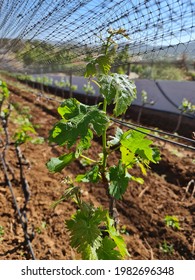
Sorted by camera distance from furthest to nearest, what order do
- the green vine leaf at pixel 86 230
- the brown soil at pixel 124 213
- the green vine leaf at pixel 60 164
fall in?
1. the brown soil at pixel 124 213
2. the green vine leaf at pixel 60 164
3. the green vine leaf at pixel 86 230

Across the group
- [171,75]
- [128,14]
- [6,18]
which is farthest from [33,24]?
[171,75]

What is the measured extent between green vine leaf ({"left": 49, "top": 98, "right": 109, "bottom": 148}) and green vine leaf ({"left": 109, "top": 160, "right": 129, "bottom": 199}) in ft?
0.92

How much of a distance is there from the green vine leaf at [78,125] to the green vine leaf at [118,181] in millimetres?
282

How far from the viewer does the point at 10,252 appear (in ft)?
8.52

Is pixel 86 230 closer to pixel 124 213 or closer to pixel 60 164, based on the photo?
pixel 60 164

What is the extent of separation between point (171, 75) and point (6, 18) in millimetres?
8631

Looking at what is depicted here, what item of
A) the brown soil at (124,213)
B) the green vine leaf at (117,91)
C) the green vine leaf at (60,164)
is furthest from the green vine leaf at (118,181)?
the brown soil at (124,213)

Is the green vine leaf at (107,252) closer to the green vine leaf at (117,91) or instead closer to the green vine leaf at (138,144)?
the green vine leaf at (138,144)

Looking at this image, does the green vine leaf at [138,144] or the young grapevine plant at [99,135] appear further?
the green vine leaf at [138,144]

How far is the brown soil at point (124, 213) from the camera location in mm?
2766

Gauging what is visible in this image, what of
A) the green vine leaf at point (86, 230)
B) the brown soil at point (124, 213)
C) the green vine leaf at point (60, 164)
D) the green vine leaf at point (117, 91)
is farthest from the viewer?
the brown soil at point (124, 213)

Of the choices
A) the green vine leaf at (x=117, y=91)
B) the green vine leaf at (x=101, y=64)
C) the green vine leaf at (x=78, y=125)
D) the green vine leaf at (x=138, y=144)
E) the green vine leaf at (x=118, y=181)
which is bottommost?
the green vine leaf at (x=118, y=181)

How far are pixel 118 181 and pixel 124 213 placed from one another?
1996 mm

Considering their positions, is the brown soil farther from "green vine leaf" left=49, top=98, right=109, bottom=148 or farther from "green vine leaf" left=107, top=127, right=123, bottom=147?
"green vine leaf" left=49, top=98, right=109, bottom=148
